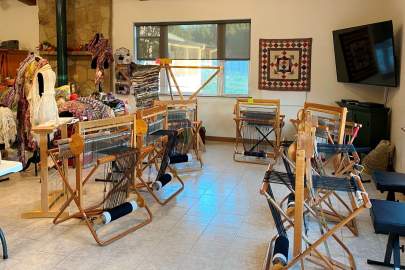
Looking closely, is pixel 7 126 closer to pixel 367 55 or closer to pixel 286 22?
pixel 286 22

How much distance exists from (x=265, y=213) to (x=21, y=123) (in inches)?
103

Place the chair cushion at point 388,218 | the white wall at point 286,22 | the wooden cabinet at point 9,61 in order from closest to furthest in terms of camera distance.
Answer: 1. the chair cushion at point 388,218
2. the white wall at point 286,22
3. the wooden cabinet at point 9,61

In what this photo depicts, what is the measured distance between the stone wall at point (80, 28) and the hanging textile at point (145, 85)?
1.82 meters

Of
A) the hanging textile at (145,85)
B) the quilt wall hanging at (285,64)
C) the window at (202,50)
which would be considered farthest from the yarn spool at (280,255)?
the window at (202,50)

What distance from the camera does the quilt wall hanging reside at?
22.3 feet

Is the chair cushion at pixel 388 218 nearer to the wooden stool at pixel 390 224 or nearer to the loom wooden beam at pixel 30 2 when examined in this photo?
the wooden stool at pixel 390 224

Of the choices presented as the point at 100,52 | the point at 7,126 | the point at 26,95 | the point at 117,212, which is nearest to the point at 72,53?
the point at 100,52

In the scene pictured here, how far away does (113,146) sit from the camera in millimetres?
3523

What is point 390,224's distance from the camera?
249 centimetres

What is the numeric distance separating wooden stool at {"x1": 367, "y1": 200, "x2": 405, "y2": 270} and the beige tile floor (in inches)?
8.5

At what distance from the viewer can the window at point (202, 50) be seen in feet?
23.7

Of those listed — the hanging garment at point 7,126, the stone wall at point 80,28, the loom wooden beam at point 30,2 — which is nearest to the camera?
the hanging garment at point 7,126

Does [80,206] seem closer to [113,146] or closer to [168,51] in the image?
[113,146]

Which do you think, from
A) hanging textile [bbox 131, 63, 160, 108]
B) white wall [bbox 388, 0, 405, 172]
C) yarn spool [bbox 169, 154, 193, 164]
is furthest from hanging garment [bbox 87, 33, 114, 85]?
white wall [bbox 388, 0, 405, 172]
